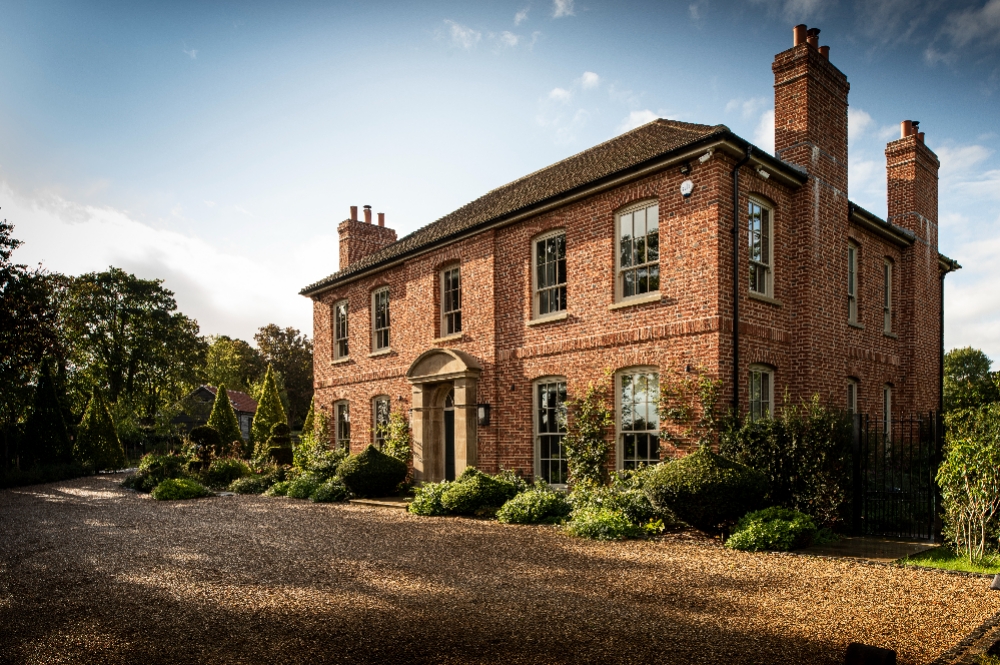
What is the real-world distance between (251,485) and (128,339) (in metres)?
30.9

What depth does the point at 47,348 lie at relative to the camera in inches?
920

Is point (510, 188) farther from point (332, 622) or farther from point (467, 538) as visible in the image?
point (332, 622)

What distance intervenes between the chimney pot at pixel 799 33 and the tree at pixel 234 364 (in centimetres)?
5676

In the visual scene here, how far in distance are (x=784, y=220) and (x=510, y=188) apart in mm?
8553

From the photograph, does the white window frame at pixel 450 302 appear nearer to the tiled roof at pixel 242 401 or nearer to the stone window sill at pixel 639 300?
the stone window sill at pixel 639 300

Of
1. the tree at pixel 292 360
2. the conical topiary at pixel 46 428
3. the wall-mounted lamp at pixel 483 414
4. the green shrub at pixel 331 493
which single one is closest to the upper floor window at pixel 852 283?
the wall-mounted lamp at pixel 483 414

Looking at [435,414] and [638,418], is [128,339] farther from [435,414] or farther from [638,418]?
[638,418]

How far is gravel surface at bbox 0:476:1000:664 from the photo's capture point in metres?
5.13

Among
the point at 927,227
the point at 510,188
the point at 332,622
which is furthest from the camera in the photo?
the point at 510,188

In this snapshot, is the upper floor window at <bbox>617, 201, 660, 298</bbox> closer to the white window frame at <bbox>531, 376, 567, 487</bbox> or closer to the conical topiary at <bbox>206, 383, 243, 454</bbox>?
the white window frame at <bbox>531, 376, 567, 487</bbox>

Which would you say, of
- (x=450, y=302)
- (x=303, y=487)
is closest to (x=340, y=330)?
(x=450, y=302)

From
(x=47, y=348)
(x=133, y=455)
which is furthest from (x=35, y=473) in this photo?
Result: (x=133, y=455)

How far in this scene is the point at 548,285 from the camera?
1488 centimetres

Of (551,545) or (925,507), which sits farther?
(925,507)
